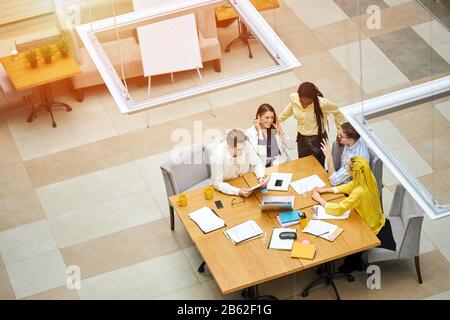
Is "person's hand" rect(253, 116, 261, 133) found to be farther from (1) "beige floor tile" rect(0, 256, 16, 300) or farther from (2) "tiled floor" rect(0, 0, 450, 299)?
(1) "beige floor tile" rect(0, 256, 16, 300)

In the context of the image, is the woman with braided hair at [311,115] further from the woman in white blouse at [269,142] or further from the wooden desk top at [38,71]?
the wooden desk top at [38,71]

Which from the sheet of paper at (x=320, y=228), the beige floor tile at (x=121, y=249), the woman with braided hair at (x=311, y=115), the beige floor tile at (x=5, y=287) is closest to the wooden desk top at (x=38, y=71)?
the beige floor tile at (x=121, y=249)

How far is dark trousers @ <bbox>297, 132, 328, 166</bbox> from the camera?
9141 millimetres

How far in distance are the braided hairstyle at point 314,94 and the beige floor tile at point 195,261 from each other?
5.54 feet

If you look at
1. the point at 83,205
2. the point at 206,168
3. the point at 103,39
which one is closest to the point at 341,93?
the point at 206,168

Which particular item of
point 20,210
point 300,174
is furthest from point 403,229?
point 20,210

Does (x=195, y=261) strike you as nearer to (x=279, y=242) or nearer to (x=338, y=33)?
(x=279, y=242)

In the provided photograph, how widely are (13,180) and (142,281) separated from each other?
221 cm

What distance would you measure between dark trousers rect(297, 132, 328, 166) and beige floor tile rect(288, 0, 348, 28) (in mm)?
3183

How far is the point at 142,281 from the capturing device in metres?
8.83

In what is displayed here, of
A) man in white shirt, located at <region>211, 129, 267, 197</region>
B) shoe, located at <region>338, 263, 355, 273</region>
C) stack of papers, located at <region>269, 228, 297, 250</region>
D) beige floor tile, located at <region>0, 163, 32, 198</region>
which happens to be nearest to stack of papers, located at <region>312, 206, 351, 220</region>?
stack of papers, located at <region>269, 228, 297, 250</region>

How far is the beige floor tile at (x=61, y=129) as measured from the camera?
10562mm

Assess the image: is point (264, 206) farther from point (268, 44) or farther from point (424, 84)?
point (424, 84)
